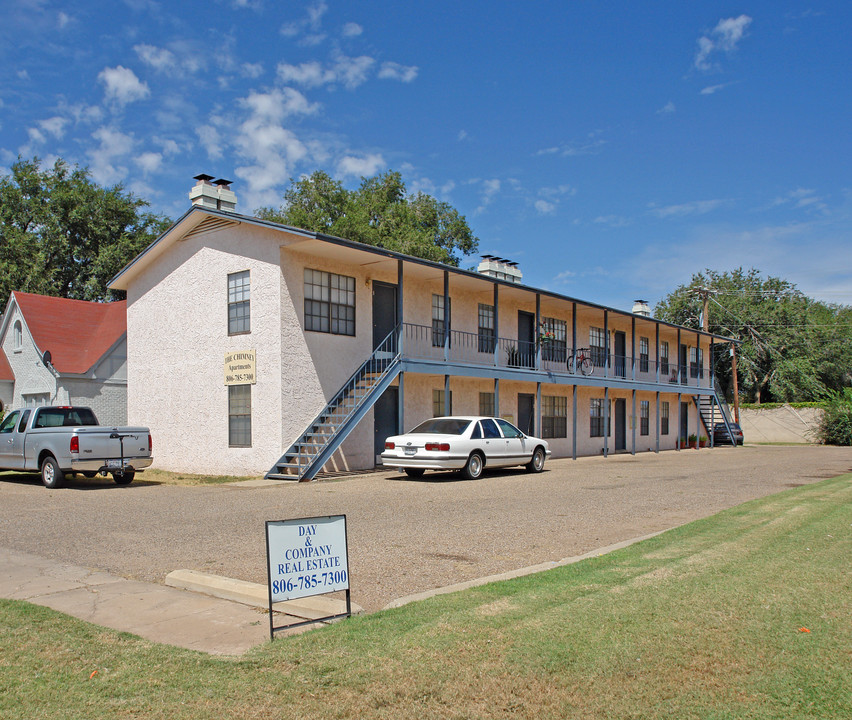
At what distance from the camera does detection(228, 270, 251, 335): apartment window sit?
19.8m

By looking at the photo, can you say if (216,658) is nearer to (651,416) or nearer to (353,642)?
(353,642)

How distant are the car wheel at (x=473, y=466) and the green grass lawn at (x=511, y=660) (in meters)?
11.0

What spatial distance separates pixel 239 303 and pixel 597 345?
16.7 metres

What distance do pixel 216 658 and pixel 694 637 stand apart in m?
3.04

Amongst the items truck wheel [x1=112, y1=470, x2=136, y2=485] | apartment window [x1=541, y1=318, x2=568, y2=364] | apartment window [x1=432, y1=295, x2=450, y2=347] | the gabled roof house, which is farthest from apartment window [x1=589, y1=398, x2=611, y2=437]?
truck wheel [x1=112, y1=470, x2=136, y2=485]

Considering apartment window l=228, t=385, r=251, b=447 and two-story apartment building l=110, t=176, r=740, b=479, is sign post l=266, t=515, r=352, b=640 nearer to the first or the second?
two-story apartment building l=110, t=176, r=740, b=479

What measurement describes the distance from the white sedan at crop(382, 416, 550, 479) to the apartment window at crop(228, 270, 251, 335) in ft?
17.1

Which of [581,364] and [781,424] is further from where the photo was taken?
[781,424]

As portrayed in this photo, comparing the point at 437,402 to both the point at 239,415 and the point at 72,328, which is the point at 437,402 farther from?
the point at 72,328

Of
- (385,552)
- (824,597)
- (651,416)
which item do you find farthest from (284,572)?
(651,416)

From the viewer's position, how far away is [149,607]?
6.31 m

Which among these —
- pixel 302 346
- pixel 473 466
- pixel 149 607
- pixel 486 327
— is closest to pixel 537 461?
pixel 473 466

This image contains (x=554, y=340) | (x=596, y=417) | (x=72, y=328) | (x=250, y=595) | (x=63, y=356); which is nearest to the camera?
(x=250, y=595)

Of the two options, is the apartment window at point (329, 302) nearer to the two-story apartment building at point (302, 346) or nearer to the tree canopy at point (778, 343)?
the two-story apartment building at point (302, 346)
